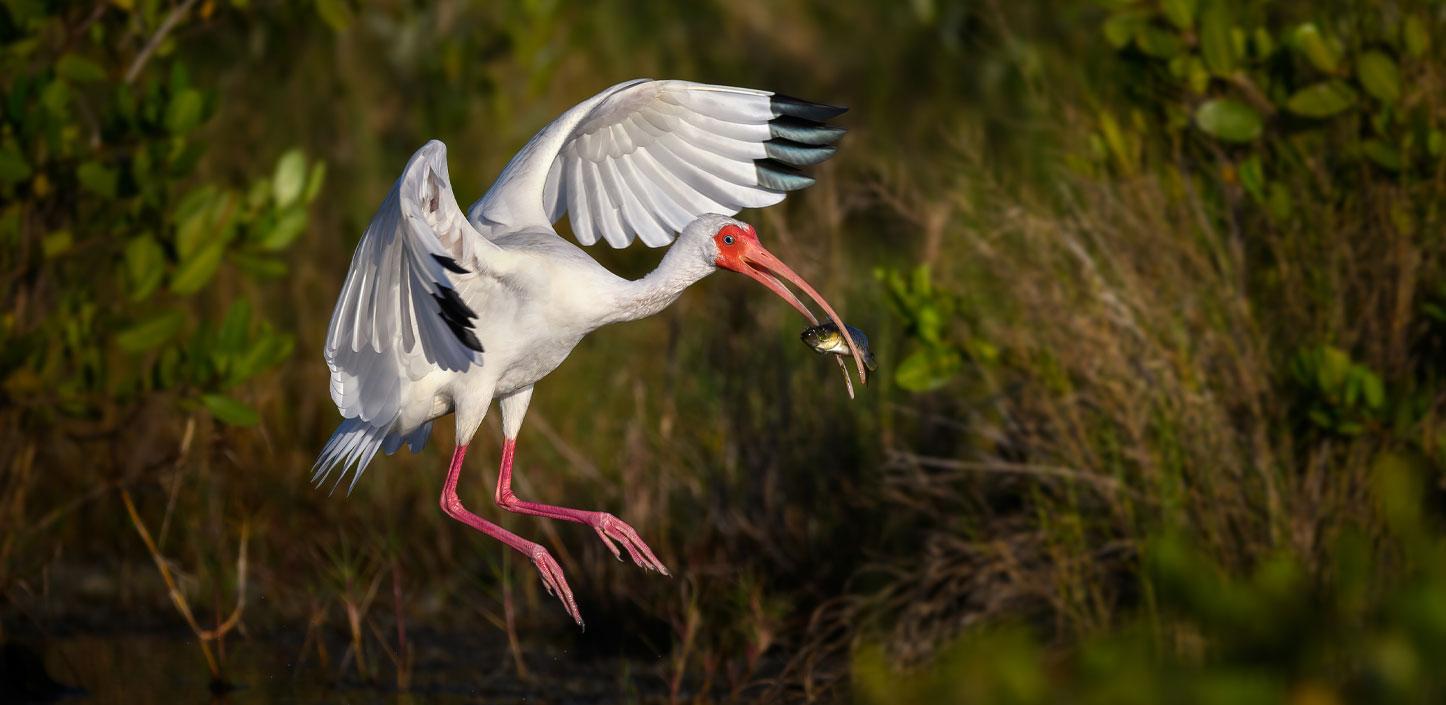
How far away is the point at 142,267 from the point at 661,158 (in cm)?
195

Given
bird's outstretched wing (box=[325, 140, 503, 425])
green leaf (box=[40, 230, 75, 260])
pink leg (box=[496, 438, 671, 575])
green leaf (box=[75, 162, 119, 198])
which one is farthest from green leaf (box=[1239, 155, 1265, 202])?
green leaf (box=[40, 230, 75, 260])

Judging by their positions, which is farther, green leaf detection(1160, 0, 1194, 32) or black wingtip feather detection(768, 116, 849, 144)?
green leaf detection(1160, 0, 1194, 32)

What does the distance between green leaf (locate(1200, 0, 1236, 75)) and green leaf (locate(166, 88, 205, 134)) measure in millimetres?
3560

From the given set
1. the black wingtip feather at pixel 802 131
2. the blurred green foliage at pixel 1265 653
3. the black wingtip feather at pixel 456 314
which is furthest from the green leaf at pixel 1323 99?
the blurred green foliage at pixel 1265 653

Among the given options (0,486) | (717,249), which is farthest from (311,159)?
(717,249)

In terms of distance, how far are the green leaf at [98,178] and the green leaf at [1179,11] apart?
3.79 metres

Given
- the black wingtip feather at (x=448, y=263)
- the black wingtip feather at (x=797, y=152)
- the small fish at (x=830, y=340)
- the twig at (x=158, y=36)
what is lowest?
Answer: the small fish at (x=830, y=340)

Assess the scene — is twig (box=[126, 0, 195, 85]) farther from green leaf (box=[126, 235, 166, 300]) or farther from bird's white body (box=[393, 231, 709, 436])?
bird's white body (box=[393, 231, 709, 436])

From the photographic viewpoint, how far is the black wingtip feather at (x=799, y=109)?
6.03 m

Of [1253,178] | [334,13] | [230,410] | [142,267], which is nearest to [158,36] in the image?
[334,13]

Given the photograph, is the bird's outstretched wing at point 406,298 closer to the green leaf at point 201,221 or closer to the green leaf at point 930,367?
the green leaf at point 201,221

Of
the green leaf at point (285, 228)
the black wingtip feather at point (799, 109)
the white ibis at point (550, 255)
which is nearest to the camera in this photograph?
the white ibis at point (550, 255)

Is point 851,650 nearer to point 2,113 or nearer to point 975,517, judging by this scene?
point 975,517

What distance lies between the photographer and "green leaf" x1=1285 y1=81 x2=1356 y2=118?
250 inches
